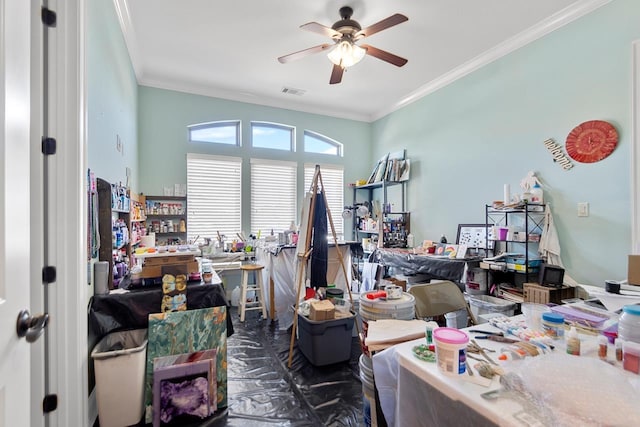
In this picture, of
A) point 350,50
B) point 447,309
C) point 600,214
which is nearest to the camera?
point 447,309

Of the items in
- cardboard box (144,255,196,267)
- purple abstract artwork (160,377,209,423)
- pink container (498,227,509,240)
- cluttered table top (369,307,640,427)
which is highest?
pink container (498,227,509,240)

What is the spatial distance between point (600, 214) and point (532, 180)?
0.63 meters

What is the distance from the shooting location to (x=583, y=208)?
8.58ft

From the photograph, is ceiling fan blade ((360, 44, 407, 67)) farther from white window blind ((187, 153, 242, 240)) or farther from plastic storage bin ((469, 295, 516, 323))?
white window blind ((187, 153, 242, 240))

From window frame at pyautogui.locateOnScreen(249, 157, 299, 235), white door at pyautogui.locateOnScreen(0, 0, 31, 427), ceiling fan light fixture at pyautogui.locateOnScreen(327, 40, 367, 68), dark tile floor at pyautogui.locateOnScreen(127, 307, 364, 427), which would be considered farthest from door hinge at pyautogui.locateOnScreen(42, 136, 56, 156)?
window frame at pyautogui.locateOnScreen(249, 157, 299, 235)

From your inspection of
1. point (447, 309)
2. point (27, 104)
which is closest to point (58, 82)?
point (27, 104)

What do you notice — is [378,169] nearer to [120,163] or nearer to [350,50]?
[350,50]

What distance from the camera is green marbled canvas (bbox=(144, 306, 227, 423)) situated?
5.97 ft

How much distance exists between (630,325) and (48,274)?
2.56 metres

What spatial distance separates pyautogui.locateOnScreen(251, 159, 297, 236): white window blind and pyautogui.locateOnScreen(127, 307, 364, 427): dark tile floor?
2298 mm

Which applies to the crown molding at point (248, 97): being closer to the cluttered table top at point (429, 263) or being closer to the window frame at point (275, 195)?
the window frame at point (275, 195)

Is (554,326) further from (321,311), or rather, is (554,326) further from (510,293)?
(510,293)

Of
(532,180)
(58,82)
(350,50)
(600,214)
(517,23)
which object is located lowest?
(600,214)

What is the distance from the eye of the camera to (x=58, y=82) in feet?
4.86
